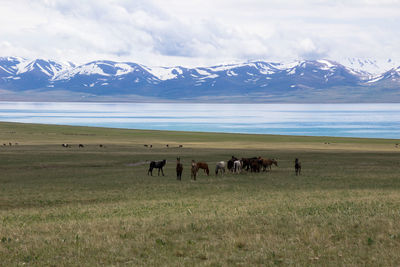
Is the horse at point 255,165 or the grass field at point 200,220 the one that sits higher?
the horse at point 255,165

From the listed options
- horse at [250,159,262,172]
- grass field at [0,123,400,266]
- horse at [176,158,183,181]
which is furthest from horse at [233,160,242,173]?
horse at [176,158,183,181]

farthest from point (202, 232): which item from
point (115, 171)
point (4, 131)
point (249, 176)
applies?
point (4, 131)

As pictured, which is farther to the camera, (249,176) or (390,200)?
(249,176)

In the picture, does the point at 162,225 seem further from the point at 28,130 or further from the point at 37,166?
the point at 28,130

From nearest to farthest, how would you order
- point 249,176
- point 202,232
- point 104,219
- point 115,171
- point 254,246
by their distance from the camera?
point 254,246
point 202,232
point 104,219
point 249,176
point 115,171

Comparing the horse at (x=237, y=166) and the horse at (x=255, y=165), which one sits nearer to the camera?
the horse at (x=237, y=166)

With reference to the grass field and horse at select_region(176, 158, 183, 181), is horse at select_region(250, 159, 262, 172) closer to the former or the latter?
the grass field

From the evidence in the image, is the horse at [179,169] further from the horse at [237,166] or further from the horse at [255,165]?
the horse at [255,165]

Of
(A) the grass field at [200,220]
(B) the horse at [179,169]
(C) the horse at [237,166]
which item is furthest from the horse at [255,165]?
(B) the horse at [179,169]

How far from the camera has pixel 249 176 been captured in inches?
1633

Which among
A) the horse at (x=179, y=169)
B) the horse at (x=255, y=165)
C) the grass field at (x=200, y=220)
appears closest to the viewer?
the grass field at (x=200, y=220)

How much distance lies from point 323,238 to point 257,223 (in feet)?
9.77

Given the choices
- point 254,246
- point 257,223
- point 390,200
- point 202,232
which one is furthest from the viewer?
point 390,200

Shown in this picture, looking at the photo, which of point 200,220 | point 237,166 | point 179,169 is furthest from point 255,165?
point 200,220
